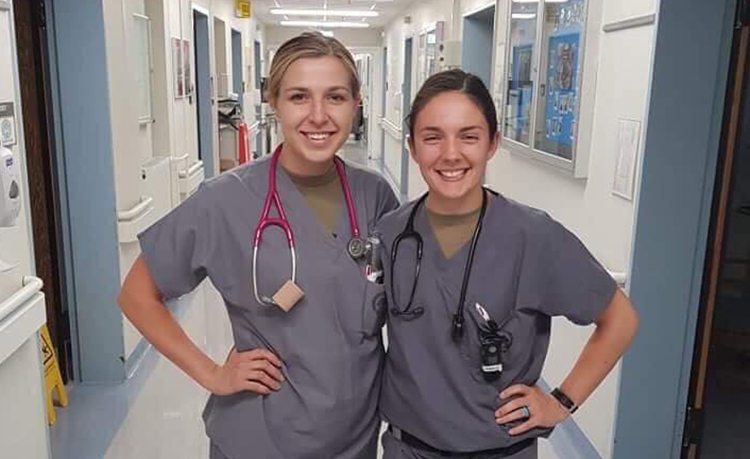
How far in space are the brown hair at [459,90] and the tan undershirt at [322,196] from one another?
0.21 metres

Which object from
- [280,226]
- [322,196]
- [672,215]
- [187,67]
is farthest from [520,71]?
[187,67]

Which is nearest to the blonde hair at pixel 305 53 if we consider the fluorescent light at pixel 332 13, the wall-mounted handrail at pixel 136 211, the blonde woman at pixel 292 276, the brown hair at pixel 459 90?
the blonde woman at pixel 292 276

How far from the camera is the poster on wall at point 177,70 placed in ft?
Result: 14.8

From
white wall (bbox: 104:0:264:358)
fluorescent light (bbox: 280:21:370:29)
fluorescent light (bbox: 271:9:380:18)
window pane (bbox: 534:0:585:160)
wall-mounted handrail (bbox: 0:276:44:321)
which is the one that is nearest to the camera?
wall-mounted handrail (bbox: 0:276:44:321)

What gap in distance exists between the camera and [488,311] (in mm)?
1146

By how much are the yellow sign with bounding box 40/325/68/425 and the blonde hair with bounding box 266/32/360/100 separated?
1.93 meters

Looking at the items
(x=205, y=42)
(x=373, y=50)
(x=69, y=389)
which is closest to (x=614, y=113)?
(x=69, y=389)

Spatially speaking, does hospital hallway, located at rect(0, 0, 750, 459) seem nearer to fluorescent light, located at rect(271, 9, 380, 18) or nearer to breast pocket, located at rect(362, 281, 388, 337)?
breast pocket, located at rect(362, 281, 388, 337)

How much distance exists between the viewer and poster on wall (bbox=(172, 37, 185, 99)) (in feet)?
14.8

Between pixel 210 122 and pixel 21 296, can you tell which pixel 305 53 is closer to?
pixel 21 296

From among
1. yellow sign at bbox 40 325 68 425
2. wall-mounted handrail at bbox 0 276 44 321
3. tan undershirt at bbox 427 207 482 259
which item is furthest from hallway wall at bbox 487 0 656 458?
yellow sign at bbox 40 325 68 425

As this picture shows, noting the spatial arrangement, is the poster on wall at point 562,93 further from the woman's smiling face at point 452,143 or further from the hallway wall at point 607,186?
the woman's smiling face at point 452,143

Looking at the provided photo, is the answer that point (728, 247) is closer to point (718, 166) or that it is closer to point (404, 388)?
point (718, 166)

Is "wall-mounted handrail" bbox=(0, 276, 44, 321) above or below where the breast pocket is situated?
below
